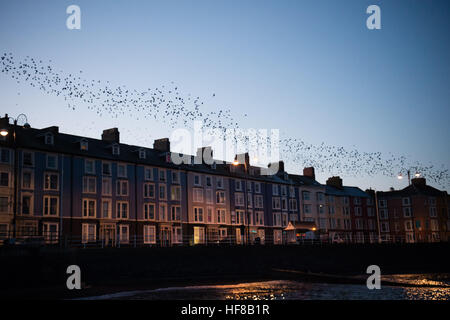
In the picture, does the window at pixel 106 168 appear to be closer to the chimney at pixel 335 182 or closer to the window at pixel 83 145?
the window at pixel 83 145

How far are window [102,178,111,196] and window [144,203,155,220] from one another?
18.9 feet

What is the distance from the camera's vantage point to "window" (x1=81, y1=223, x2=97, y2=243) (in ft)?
198

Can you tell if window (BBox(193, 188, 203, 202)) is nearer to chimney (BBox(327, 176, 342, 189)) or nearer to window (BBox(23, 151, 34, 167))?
window (BBox(23, 151, 34, 167))

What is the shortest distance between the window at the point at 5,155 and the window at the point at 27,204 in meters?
4.09

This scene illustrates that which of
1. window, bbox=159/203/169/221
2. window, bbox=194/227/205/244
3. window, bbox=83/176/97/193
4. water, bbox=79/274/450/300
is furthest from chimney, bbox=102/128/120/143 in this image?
water, bbox=79/274/450/300

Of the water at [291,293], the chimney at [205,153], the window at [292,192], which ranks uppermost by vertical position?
the chimney at [205,153]

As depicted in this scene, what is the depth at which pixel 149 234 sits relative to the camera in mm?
67438

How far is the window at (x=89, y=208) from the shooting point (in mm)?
61375

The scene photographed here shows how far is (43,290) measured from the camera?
35969mm

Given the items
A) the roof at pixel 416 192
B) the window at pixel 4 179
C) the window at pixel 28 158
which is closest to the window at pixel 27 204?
the window at pixel 4 179

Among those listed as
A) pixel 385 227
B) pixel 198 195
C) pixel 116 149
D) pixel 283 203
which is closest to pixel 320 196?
pixel 283 203

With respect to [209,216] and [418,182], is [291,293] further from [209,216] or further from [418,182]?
[418,182]

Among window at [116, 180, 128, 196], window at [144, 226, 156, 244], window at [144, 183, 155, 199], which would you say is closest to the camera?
window at [116, 180, 128, 196]
